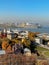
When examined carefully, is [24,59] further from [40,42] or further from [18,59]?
[40,42]

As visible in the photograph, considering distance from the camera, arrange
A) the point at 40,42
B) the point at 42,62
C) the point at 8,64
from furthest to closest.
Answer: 1. the point at 40,42
2. the point at 8,64
3. the point at 42,62

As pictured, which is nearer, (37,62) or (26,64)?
(37,62)

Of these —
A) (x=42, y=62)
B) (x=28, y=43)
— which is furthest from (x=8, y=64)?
(x=28, y=43)

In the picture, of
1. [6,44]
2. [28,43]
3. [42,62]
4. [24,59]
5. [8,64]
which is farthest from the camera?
[28,43]

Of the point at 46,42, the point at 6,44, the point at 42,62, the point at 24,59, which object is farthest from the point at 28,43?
the point at 42,62

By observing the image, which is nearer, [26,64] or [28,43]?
[26,64]

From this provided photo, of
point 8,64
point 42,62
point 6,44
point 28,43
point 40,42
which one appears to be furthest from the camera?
point 40,42

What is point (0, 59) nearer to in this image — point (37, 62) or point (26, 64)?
point (26, 64)

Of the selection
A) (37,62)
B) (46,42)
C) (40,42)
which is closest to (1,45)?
(40,42)

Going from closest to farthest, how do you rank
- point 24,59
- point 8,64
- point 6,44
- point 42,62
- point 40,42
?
point 42,62
point 8,64
point 24,59
point 6,44
point 40,42
